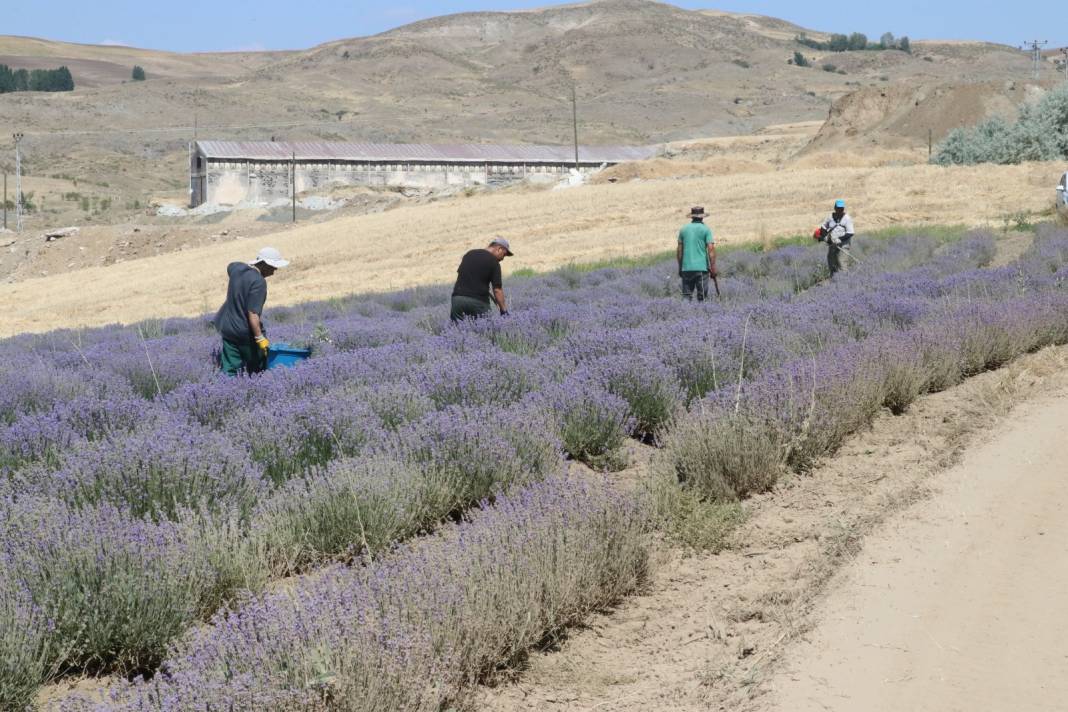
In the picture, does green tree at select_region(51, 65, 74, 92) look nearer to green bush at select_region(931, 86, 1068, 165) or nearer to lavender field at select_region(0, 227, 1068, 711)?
green bush at select_region(931, 86, 1068, 165)

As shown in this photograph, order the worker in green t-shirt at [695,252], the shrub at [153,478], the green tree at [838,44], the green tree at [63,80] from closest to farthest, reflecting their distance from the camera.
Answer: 1. the shrub at [153,478]
2. the worker in green t-shirt at [695,252]
3. the green tree at [63,80]
4. the green tree at [838,44]

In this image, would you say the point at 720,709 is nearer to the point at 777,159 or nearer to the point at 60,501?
the point at 60,501

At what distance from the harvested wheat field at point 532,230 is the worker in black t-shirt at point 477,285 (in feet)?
42.5

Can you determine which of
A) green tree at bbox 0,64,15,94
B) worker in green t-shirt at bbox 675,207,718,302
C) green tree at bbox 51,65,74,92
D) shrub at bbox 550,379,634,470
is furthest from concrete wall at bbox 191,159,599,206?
green tree at bbox 51,65,74,92

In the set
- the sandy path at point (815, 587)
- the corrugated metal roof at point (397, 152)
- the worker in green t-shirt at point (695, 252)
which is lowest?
the sandy path at point (815, 587)

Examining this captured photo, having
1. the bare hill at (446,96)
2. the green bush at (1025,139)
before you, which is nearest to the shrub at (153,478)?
the green bush at (1025,139)

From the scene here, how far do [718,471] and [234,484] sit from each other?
2.46m

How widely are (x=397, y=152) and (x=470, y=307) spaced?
58131mm

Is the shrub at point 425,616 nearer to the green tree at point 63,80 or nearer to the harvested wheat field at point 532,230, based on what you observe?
the harvested wheat field at point 532,230

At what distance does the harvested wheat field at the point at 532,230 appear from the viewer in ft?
84.6

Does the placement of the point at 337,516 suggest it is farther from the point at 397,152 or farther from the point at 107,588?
the point at 397,152

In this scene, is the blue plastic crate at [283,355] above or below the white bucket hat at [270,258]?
below

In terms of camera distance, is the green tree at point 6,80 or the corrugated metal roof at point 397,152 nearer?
the corrugated metal roof at point 397,152

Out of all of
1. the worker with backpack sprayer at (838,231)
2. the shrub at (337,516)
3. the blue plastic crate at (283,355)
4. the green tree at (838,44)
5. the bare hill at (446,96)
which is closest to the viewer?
the shrub at (337,516)
